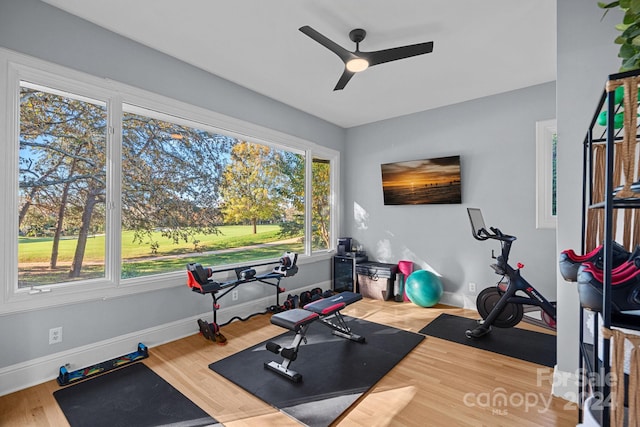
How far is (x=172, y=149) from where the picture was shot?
3297mm

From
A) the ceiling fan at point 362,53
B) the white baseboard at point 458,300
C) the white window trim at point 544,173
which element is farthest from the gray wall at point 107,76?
the white window trim at point 544,173

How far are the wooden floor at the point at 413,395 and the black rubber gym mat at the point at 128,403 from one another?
7 cm

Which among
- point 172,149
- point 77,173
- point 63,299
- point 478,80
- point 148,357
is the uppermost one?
point 478,80

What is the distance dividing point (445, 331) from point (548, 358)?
0.92 m

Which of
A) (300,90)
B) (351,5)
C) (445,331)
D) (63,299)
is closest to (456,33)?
(351,5)

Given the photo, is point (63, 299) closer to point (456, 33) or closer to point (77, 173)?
point (77, 173)

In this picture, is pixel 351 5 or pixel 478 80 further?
pixel 478 80

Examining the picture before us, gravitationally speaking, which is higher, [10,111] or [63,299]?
[10,111]

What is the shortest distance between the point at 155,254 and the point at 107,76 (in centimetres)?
175

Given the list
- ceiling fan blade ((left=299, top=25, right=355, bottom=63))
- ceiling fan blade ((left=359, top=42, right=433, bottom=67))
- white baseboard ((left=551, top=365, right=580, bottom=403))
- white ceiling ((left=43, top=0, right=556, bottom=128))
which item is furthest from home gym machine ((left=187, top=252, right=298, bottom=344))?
white baseboard ((left=551, top=365, right=580, bottom=403))

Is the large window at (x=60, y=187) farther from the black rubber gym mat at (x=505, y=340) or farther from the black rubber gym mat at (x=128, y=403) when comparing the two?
the black rubber gym mat at (x=505, y=340)

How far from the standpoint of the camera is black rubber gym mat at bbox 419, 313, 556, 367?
2.72m

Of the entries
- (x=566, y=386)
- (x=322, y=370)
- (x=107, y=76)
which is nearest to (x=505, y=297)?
(x=566, y=386)

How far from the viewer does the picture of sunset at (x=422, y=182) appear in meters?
4.26
